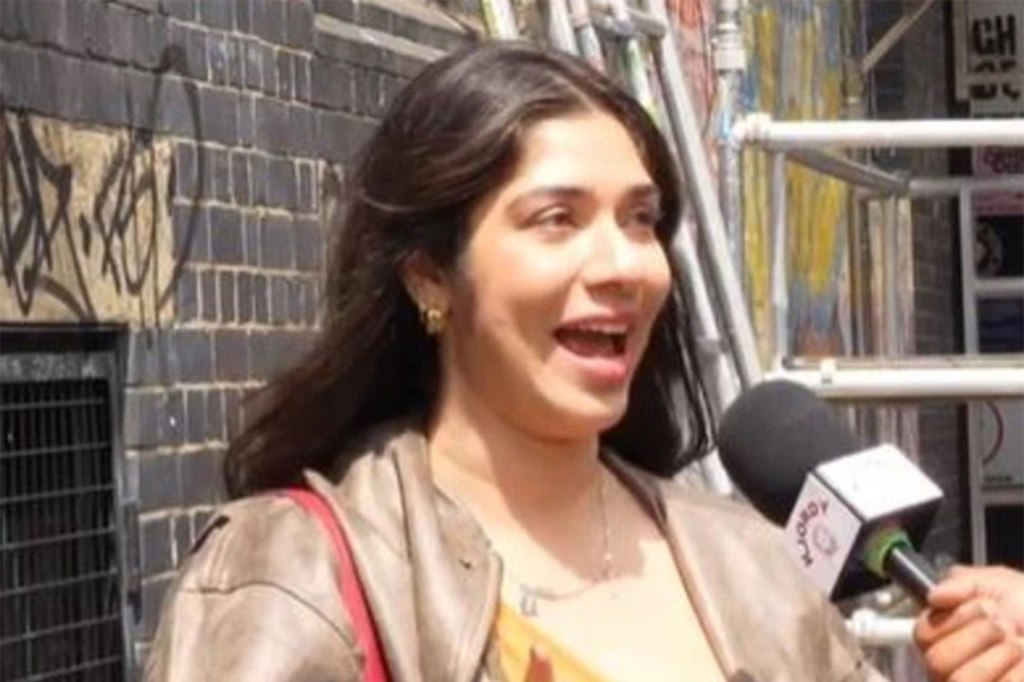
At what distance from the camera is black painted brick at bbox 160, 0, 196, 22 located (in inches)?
257

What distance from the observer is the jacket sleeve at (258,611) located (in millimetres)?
3449

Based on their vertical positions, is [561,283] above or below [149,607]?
above

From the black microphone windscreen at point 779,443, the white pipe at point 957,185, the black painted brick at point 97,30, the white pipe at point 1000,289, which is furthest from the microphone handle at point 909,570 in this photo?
the white pipe at point 1000,289

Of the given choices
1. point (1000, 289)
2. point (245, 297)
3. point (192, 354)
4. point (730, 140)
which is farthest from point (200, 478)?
point (1000, 289)

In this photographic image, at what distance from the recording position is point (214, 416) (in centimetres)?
679

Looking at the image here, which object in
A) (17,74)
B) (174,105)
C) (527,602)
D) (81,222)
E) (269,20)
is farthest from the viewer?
(269,20)

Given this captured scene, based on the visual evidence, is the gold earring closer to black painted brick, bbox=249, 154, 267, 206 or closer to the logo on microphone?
the logo on microphone

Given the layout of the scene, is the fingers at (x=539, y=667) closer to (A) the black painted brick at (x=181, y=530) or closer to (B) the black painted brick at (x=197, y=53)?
(A) the black painted brick at (x=181, y=530)

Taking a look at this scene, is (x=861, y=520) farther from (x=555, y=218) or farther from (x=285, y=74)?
(x=285, y=74)

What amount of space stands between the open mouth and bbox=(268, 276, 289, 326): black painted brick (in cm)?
349

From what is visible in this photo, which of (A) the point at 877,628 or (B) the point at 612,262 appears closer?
(B) the point at 612,262

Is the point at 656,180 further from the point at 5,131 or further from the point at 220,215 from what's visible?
the point at 220,215

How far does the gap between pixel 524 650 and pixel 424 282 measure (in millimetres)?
440

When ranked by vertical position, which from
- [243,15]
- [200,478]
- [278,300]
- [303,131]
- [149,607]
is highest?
[243,15]
